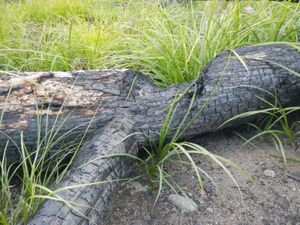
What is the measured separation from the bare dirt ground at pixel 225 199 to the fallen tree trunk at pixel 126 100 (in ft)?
0.52

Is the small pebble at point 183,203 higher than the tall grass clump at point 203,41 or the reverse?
the reverse

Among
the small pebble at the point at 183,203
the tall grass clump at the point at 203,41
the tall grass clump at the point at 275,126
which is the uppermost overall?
the tall grass clump at the point at 203,41

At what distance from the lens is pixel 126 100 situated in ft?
6.07

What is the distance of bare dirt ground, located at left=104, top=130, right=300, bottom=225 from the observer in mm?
1578

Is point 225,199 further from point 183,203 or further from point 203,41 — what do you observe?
point 203,41

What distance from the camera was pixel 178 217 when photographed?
1.59 metres

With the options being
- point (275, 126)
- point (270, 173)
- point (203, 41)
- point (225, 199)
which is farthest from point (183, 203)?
point (203, 41)

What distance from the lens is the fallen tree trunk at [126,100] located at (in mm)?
1717

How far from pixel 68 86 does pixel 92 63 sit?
0.75 meters

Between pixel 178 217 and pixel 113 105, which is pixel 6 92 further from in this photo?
pixel 178 217

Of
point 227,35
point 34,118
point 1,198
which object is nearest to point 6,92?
point 34,118

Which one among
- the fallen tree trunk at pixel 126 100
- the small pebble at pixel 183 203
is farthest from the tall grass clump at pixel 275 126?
the small pebble at pixel 183 203

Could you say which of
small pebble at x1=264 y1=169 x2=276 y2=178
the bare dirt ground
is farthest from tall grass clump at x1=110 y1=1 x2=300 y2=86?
small pebble at x1=264 y1=169 x2=276 y2=178

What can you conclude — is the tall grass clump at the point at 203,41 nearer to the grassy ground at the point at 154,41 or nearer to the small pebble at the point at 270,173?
the grassy ground at the point at 154,41
